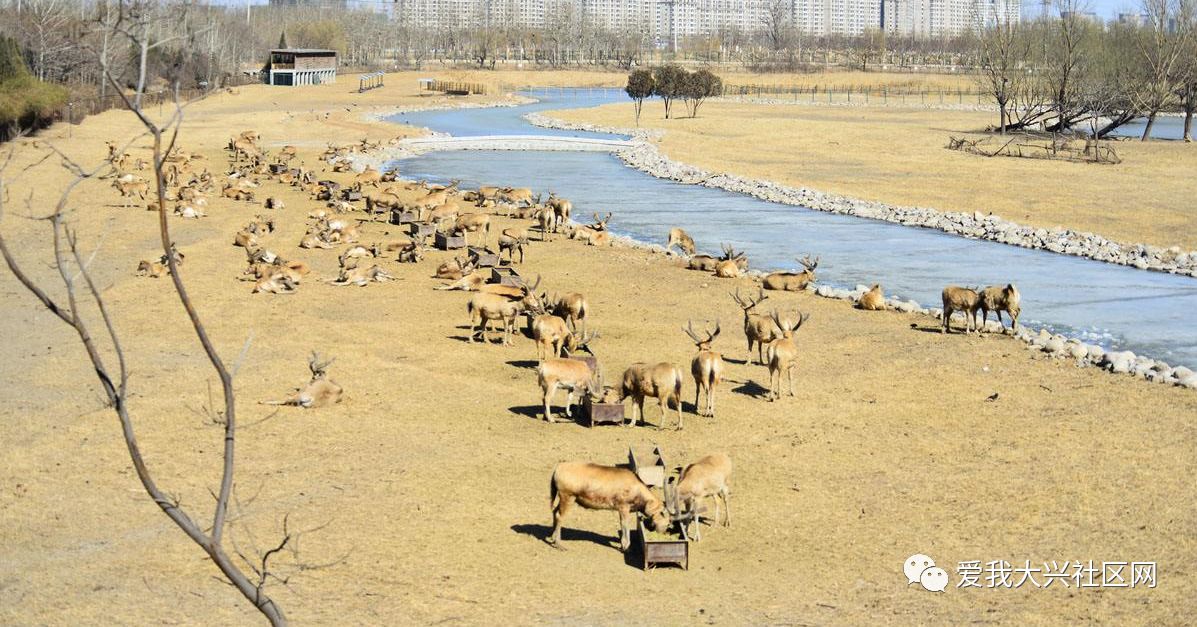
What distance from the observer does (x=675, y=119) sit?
9712 centimetres

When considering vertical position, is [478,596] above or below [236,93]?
below

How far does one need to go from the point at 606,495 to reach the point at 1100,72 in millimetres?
84576

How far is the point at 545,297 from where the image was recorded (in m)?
22.8

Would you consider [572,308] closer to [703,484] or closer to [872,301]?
[872,301]

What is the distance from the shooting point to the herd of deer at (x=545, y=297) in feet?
45.4

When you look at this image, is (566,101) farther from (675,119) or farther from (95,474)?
(95,474)

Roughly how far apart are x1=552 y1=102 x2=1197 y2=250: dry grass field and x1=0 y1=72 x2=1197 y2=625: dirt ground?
2161 cm

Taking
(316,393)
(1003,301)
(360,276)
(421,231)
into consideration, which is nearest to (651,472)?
(316,393)

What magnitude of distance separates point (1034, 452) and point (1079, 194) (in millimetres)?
35884

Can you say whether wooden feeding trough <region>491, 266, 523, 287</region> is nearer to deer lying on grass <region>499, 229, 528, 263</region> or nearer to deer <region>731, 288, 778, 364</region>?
deer lying on grass <region>499, 229, 528, 263</region>

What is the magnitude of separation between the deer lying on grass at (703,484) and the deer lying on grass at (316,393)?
641cm

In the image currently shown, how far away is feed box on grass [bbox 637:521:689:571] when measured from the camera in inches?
500

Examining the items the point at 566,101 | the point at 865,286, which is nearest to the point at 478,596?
the point at 865,286

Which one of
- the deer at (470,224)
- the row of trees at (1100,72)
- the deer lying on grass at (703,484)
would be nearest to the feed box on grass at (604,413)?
the deer lying on grass at (703,484)
